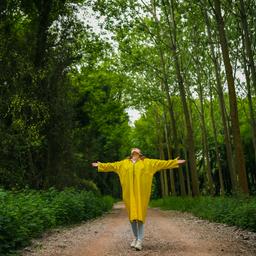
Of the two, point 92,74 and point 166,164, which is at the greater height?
point 92,74

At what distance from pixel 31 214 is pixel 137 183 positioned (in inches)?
152

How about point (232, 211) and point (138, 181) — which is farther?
point (232, 211)

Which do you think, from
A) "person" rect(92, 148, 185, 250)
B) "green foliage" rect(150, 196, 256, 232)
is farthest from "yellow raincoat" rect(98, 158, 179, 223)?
"green foliage" rect(150, 196, 256, 232)

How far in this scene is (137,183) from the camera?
9.88m

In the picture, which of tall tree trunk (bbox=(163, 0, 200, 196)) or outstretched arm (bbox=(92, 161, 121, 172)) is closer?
outstretched arm (bbox=(92, 161, 121, 172))

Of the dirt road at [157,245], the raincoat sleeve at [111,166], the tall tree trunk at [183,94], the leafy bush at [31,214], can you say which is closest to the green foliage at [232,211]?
the dirt road at [157,245]

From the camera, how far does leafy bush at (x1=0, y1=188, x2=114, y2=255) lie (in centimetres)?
967

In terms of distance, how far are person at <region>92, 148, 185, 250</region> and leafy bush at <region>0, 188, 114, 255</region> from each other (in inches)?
97.6

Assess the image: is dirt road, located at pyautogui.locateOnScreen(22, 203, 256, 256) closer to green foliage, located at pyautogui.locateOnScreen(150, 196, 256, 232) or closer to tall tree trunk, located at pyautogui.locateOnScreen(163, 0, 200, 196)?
green foliage, located at pyautogui.locateOnScreen(150, 196, 256, 232)

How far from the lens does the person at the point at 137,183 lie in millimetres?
9766

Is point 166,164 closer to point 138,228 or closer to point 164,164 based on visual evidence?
point 164,164

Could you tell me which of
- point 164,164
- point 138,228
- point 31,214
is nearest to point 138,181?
point 164,164

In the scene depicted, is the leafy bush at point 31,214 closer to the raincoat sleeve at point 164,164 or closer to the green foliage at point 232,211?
the raincoat sleeve at point 164,164

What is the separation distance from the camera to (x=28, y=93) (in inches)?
774
